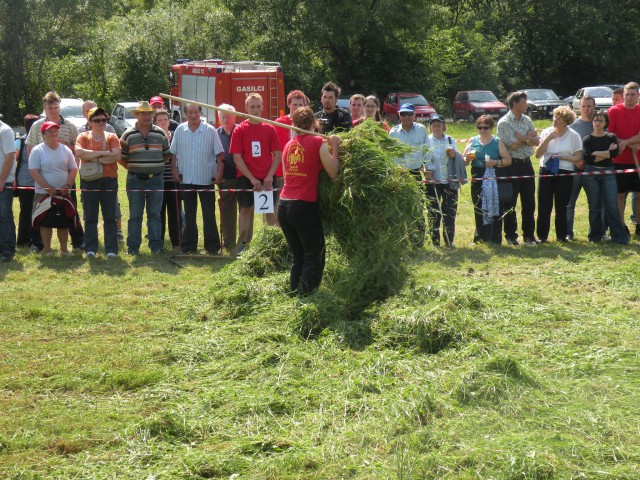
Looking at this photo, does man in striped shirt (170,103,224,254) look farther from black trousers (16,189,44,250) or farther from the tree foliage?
the tree foliage

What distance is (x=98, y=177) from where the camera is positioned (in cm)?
1116

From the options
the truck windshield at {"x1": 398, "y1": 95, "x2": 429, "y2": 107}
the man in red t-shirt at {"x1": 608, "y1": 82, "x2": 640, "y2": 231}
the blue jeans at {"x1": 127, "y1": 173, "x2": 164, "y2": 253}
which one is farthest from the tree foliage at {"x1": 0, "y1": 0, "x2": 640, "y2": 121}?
the blue jeans at {"x1": 127, "y1": 173, "x2": 164, "y2": 253}

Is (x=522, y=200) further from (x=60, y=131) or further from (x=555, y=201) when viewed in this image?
(x=60, y=131)

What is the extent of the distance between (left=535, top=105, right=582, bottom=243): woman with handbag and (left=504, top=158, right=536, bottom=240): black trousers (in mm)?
164

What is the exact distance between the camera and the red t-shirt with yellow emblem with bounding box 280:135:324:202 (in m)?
7.72

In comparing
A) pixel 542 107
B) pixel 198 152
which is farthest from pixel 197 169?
pixel 542 107

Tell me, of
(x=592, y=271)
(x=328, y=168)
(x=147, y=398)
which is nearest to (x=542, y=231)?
(x=592, y=271)

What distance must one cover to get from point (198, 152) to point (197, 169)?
0.75 ft

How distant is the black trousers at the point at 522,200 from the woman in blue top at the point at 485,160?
0.11m

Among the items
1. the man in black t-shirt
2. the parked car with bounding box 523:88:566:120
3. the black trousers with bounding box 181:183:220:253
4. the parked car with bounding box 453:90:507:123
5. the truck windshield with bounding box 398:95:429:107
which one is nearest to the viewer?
the man in black t-shirt

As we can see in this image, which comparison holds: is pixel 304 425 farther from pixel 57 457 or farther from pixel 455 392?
pixel 57 457

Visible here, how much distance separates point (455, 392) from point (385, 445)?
73cm

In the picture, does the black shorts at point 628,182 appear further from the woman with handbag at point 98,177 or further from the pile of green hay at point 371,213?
the woman with handbag at point 98,177

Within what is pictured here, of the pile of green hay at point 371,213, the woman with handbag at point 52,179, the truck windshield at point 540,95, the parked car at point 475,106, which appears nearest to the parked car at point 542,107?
the truck windshield at point 540,95
